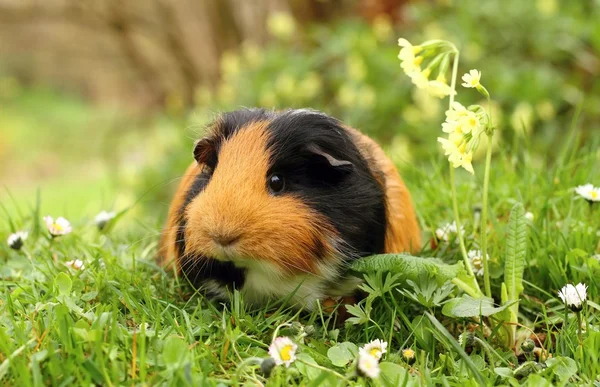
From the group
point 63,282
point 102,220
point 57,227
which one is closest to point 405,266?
point 63,282

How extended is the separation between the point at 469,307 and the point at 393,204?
24.5 inches

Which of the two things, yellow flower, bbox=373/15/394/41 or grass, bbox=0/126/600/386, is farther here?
yellow flower, bbox=373/15/394/41

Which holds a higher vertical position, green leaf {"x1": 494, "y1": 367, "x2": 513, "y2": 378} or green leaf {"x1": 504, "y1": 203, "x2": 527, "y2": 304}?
green leaf {"x1": 504, "y1": 203, "x2": 527, "y2": 304}

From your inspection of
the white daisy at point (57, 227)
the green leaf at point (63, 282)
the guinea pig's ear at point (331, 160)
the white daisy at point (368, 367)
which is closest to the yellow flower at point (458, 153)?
the guinea pig's ear at point (331, 160)

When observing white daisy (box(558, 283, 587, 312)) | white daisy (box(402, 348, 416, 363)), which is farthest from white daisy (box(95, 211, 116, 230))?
white daisy (box(558, 283, 587, 312))

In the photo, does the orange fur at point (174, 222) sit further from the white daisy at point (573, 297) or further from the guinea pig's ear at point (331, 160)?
the white daisy at point (573, 297)

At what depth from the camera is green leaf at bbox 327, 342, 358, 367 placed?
2.33 meters

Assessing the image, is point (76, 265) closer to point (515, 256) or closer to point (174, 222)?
point (174, 222)

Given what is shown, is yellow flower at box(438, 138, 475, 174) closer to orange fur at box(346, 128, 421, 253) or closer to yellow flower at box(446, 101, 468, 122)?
yellow flower at box(446, 101, 468, 122)

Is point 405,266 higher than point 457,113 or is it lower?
lower

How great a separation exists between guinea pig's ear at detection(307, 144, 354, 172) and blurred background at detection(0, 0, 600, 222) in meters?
0.68

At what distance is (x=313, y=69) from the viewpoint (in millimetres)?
6984

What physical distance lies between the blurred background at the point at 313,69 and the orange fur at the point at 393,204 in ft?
2.41

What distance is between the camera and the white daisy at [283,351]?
221 cm
